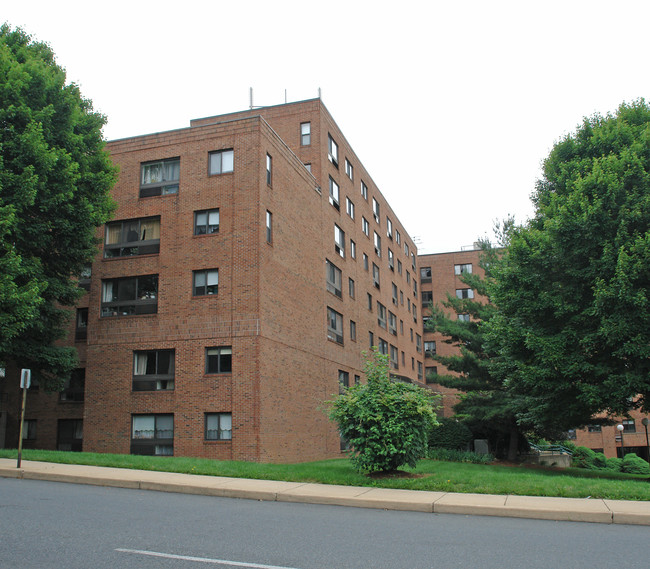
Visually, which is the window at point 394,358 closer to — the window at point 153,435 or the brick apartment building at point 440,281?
the brick apartment building at point 440,281

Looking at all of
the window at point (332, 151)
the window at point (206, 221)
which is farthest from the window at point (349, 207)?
the window at point (206, 221)

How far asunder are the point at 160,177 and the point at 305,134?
1132cm

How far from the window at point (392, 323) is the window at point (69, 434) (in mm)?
25874

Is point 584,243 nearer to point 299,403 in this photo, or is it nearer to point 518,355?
point 518,355

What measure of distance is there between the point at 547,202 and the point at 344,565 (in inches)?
712

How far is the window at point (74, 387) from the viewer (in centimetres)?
2559

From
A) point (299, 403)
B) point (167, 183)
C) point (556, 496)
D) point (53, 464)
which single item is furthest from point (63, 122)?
point (556, 496)

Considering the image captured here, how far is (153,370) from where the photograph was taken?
919 inches

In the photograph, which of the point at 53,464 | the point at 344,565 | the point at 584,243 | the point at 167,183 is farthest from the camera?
the point at 167,183

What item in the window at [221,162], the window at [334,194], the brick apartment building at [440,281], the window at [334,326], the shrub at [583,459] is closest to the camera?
the window at [221,162]

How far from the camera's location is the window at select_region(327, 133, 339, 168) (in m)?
35.2

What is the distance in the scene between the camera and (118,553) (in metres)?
6.40

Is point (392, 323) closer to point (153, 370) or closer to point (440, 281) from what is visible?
point (440, 281)

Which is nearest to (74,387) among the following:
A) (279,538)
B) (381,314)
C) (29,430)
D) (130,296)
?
(29,430)
